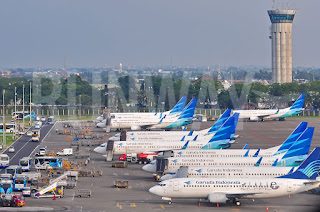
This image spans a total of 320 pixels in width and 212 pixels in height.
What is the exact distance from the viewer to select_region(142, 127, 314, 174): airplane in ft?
298

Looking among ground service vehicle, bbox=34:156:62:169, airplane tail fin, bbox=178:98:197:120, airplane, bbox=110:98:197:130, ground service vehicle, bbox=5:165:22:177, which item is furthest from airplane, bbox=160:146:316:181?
airplane, bbox=110:98:197:130

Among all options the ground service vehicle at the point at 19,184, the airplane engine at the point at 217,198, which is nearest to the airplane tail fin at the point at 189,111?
the ground service vehicle at the point at 19,184

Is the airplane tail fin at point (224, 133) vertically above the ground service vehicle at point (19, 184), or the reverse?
the airplane tail fin at point (224, 133)

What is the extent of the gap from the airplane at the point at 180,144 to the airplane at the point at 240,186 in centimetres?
3388

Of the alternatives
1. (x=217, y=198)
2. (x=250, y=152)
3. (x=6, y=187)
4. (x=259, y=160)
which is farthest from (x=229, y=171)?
(x=6, y=187)

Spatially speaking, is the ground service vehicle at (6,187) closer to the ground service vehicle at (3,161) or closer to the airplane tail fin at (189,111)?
the ground service vehicle at (3,161)

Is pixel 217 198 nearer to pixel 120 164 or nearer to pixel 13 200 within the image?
pixel 13 200

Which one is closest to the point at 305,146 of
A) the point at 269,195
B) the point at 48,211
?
the point at 269,195

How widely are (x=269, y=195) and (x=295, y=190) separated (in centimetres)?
291

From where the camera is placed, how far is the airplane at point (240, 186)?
249ft

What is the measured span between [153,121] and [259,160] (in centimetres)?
8188

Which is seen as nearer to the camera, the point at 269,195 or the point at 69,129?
the point at 269,195

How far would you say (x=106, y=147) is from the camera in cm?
11988

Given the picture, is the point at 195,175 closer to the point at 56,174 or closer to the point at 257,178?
the point at 257,178
